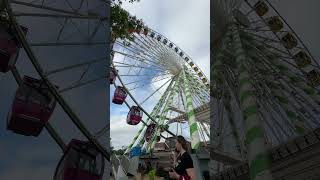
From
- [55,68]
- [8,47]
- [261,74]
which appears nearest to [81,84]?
[55,68]

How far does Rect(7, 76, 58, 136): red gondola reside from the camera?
5.02m

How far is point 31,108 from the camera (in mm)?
5898

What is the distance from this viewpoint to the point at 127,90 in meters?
22.8

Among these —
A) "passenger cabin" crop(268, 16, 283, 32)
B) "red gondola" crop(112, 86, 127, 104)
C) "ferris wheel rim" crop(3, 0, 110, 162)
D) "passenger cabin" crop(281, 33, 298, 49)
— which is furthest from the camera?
"red gondola" crop(112, 86, 127, 104)

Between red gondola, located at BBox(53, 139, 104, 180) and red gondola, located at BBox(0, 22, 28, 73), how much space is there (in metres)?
1.25

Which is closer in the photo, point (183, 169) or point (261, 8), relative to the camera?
point (183, 169)

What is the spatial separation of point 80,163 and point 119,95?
55.2 feet

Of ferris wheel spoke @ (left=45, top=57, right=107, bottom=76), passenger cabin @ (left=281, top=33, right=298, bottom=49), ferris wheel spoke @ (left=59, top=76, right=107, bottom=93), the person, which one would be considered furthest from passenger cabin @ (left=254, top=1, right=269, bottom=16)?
the person

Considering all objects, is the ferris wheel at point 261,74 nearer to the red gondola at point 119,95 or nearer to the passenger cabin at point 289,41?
the passenger cabin at point 289,41

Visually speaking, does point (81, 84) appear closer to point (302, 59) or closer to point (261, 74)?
point (261, 74)

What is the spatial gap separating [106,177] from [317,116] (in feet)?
66.3

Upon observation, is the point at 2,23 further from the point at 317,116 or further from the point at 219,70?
the point at 317,116

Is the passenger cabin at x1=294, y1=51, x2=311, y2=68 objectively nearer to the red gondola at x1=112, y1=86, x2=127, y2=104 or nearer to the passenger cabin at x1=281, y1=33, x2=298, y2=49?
the passenger cabin at x1=281, y1=33, x2=298, y2=49

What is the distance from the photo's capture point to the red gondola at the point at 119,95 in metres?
21.9
